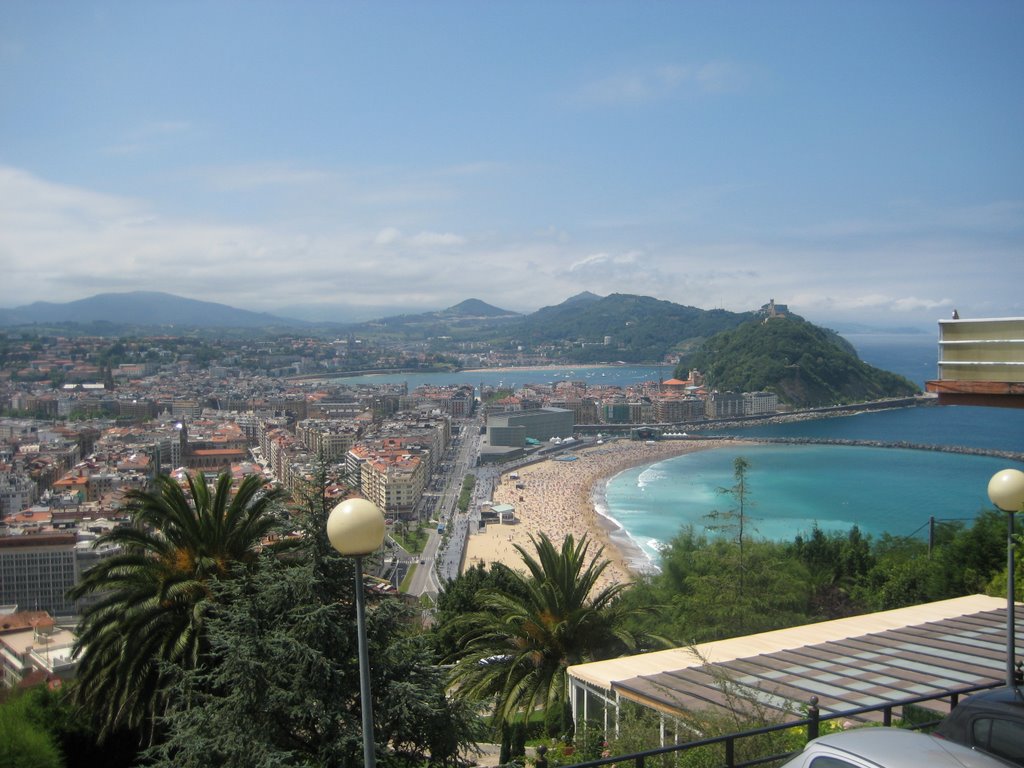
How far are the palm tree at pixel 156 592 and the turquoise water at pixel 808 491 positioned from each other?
18.5 meters

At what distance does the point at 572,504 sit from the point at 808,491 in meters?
10.3

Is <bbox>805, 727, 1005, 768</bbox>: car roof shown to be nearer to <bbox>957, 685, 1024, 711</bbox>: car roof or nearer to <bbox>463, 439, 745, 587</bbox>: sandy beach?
<bbox>957, 685, 1024, 711</bbox>: car roof

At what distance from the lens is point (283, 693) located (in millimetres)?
3668

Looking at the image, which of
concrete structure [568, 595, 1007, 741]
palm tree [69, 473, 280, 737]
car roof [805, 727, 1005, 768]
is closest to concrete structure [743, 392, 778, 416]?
concrete structure [568, 595, 1007, 741]

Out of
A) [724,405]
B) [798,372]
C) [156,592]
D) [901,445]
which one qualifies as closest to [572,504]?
[901,445]

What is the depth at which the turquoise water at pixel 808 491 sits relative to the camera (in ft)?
91.3

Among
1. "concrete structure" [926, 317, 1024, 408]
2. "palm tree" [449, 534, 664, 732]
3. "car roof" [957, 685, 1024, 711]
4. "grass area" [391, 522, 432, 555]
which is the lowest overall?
"grass area" [391, 522, 432, 555]

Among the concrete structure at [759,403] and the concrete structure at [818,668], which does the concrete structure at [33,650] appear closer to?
the concrete structure at [818,668]

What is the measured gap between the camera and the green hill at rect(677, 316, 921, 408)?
70.5 meters

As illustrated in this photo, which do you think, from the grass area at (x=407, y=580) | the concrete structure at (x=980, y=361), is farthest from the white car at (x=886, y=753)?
the grass area at (x=407, y=580)

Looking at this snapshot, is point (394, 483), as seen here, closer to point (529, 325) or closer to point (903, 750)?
point (903, 750)

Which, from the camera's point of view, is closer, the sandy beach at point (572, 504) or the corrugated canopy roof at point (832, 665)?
the corrugated canopy roof at point (832, 665)

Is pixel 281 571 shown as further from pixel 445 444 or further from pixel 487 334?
pixel 487 334

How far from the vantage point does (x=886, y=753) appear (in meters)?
2.09
